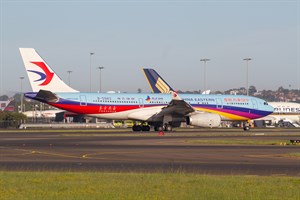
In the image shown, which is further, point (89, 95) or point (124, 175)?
point (89, 95)

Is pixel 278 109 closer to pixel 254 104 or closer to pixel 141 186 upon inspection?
pixel 254 104

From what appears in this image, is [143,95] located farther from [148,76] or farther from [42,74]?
[148,76]

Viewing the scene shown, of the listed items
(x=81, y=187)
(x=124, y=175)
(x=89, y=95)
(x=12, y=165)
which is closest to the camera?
(x=81, y=187)

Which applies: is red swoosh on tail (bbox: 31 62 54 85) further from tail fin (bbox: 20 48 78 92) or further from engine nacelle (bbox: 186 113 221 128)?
engine nacelle (bbox: 186 113 221 128)

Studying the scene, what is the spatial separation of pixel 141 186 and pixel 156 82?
84209 mm

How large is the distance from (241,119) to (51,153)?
44.0m

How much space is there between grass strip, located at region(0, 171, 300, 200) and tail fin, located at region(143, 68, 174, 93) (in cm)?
7935

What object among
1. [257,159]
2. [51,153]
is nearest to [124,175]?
[257,159]

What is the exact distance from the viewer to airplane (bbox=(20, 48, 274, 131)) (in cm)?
6233

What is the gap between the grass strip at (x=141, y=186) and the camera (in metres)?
15.0

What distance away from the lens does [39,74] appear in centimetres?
6369

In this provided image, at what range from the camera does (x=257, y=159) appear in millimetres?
27734

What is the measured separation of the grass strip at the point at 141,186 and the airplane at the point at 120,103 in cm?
4192

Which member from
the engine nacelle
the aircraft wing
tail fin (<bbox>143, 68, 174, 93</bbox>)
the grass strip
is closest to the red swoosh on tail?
the aircraft wing
